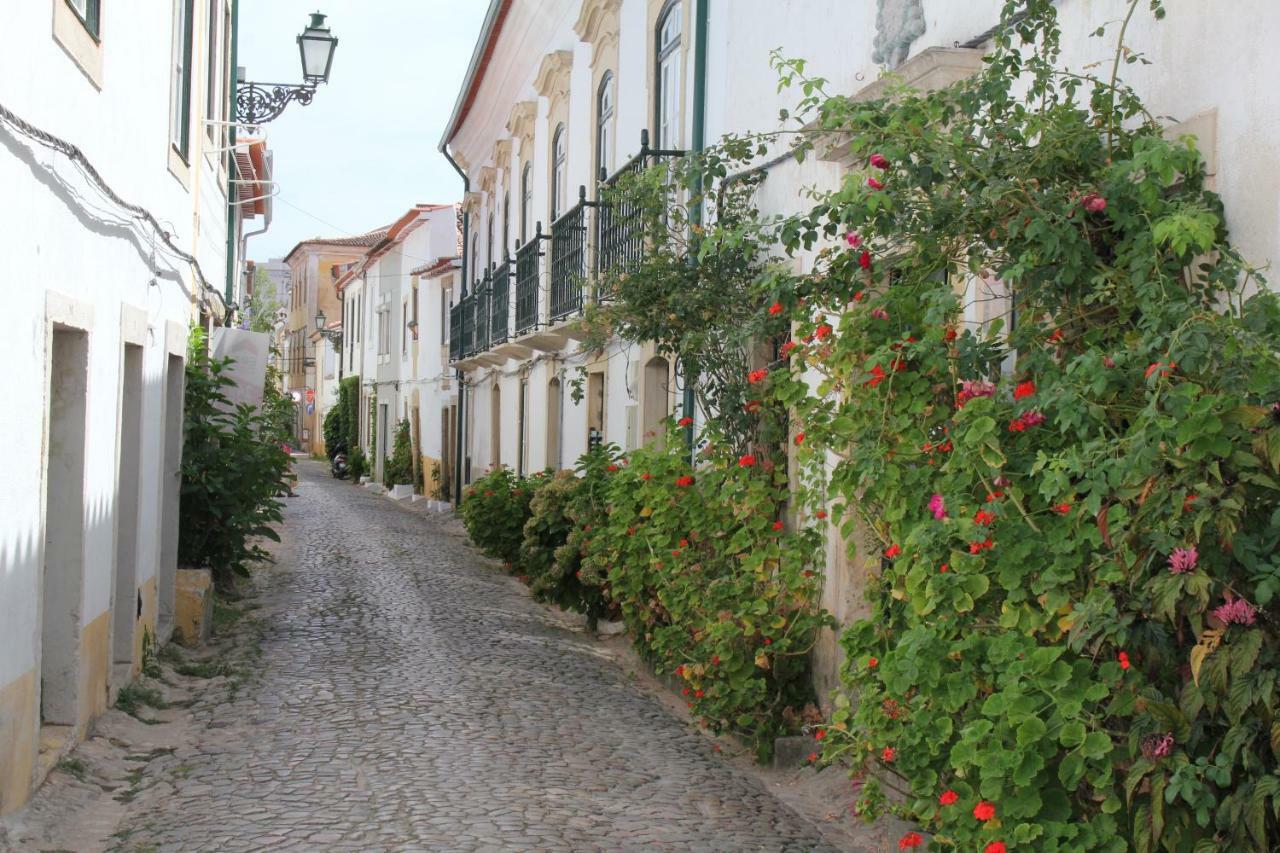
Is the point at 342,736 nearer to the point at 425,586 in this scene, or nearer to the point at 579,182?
the point at 425,586

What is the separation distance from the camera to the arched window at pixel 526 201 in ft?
62.2

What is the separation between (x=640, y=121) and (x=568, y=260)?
6.45ft

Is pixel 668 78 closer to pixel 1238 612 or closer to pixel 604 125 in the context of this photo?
pixel 604 125

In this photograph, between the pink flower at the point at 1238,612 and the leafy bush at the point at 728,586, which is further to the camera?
the leafy bush at the point at 728,586

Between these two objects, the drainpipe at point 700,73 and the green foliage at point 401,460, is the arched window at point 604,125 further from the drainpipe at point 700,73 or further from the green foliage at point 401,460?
the green foliage at point 401,460

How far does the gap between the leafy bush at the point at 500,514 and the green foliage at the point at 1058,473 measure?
913cm

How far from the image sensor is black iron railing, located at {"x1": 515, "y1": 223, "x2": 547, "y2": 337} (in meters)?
16.0

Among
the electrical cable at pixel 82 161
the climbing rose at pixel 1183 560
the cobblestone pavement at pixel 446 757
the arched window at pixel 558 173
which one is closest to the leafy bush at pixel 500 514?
the cobblestone pavement at pixel 446 757

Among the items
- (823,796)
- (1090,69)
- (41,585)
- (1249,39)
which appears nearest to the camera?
(1249,39)

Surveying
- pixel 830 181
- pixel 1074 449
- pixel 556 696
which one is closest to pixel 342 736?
pixel 556 696

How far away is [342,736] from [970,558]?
13.9ft

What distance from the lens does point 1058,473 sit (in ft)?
13.1

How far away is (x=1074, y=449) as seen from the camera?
13.2 feet

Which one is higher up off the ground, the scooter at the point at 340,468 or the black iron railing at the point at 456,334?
the black iron railing at the point at 456,334
